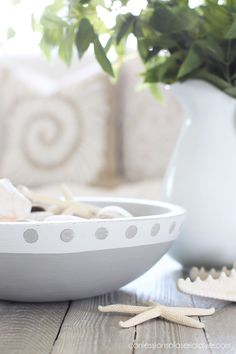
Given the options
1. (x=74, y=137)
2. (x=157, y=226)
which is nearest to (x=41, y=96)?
(x=74, y=137)

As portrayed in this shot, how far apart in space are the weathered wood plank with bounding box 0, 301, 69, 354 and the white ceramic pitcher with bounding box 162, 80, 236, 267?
0.28 meters

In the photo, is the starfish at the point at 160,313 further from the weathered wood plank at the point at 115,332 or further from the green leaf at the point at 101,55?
the green leaf at the point at 101,55

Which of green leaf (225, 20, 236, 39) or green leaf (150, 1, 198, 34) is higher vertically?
green leaf (225, 20, 236, 39)

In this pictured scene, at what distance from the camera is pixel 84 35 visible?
958mm

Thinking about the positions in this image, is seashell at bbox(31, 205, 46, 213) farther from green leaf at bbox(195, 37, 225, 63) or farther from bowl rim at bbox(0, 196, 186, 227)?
green leaf at bbox(195, 37, 225, 63)

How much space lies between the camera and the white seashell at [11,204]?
0.78 meters

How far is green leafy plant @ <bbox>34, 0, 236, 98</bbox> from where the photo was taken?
951 millimetres

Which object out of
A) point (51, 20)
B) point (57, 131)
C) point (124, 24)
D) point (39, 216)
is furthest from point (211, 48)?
point (57, 131)

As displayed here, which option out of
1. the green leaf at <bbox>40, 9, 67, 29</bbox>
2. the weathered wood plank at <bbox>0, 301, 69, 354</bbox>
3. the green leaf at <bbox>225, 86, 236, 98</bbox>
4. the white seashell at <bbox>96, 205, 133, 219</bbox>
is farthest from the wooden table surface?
the green leaf at <bbox>40, 9, 67, 29</bbox>

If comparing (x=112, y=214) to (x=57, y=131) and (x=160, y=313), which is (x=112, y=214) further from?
(x=57, y=131)

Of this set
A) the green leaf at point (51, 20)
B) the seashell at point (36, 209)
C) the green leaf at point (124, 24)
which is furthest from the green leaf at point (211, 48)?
the seashell at point (36, 209)

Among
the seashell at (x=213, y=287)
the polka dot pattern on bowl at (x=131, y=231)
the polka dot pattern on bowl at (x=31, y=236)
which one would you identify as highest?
the polka dot pattern on bowl at (x=31, y=236)


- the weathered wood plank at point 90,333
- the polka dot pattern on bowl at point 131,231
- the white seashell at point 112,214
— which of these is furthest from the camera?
the white seashell at point 112,214

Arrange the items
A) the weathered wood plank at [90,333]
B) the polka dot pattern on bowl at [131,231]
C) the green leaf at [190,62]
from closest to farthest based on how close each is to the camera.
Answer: the weathered wood plank at [90,333], the polka dot pattern on bowl at [131,231], the green leaf at [190,62]
